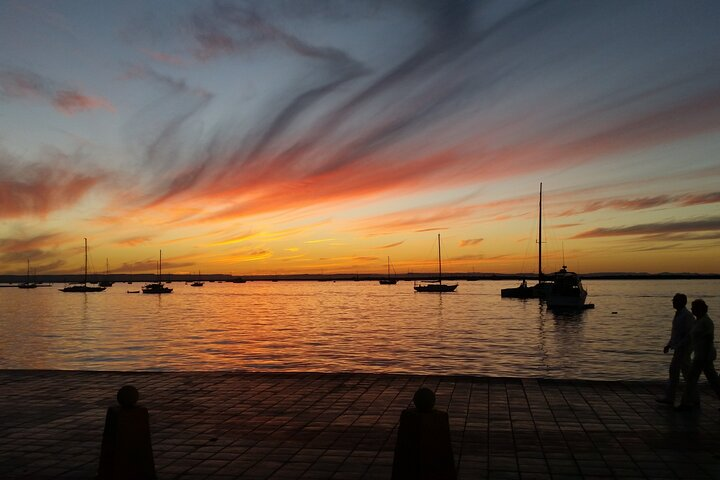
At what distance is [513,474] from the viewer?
6852mm

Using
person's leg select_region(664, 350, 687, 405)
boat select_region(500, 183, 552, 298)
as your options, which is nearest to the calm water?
person's leg select_region(664, 350, 687, 405)

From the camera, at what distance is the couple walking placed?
32.1 feet

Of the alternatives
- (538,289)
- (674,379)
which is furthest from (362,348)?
(538,289)

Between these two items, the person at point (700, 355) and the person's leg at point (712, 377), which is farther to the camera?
the person at point (700, 355)

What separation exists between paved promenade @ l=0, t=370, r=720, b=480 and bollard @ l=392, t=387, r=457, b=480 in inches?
49.5

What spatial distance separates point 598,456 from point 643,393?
4690 mm

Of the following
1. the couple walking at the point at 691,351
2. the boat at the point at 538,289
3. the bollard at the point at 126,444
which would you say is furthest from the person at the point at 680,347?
the boat at the point at 538,289

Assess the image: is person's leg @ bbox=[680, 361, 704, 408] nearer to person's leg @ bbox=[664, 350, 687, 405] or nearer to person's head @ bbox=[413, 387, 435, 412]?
person's leg @ bbox=[664, 350, 687, 405]

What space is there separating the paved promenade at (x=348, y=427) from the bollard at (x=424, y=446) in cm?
126

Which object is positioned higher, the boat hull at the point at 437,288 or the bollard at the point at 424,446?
the bollard at the point at 424,446

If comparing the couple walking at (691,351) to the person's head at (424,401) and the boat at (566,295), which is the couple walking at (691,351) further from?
the boat at (566,295)

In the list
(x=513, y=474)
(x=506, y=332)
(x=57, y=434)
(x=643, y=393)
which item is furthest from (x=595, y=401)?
(x=506, y=332)

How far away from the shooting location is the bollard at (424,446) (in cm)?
561

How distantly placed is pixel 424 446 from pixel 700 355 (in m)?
6.54
